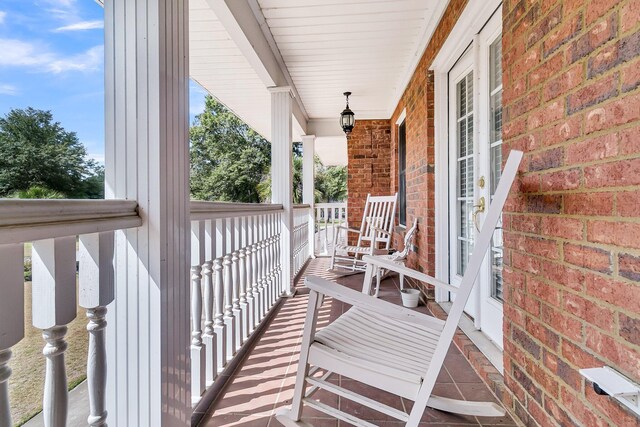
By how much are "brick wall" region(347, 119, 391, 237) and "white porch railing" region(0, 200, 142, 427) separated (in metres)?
4.91

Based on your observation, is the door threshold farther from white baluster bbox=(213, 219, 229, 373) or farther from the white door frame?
white baluster bbox=(213, 219, 229, 373)

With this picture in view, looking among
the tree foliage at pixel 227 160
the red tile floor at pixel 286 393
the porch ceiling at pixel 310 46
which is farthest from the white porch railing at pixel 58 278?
the tree foliage at pixel 227 160

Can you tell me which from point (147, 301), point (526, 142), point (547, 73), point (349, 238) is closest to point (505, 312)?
point (526, 142)

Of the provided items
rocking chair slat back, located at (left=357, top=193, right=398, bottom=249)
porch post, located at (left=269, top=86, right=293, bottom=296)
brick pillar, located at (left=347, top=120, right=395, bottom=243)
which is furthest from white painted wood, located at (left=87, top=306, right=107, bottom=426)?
Result: brick pillar, located at (left=347, top=120, right=395, bottom=243)

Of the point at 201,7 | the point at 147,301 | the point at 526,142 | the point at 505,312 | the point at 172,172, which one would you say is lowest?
the point at 505,312

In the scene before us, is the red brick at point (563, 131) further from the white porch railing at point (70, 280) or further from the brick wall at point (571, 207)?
the white porch railing at point (70, 280)

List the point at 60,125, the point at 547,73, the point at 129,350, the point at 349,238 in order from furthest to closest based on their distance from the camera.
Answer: the point at 349,238 < the point at 60,125 < the point at 547,73 < the point at 129,350

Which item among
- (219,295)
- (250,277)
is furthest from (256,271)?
(219,295)

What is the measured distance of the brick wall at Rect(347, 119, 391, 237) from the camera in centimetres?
577

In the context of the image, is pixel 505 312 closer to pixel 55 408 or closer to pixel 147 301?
pixel 147 301

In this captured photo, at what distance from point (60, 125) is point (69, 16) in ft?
4.16

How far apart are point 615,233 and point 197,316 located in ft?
5.00

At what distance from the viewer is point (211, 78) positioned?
3.84 metres

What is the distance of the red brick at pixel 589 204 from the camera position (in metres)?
0.92
